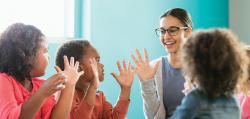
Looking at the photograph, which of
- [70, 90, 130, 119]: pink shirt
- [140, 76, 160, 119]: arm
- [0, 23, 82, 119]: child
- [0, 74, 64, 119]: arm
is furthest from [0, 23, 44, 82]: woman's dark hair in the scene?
[140, 76, 160, 119]: arm

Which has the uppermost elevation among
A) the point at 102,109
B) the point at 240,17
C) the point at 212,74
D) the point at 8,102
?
the point at 240,17

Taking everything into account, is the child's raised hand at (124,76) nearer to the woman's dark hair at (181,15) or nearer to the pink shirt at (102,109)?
the pink shirt at (102,109)

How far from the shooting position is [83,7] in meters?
2.36

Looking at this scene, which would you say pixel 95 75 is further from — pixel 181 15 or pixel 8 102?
pixel 181 15

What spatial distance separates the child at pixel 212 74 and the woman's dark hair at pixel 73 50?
0.64 meters

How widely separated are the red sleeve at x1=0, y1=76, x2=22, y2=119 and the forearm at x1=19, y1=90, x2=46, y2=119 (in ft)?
0.07

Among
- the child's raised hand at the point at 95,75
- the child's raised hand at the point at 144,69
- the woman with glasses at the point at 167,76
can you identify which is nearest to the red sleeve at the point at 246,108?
the woman with glasses at the point at 167,76

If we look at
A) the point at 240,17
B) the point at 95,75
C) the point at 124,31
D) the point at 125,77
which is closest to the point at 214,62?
the point at 95,75

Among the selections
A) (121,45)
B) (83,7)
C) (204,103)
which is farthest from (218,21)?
(204,103)

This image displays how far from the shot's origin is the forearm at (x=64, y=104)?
139 centimetres

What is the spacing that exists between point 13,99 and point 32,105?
106mm

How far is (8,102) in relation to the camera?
4.38ft

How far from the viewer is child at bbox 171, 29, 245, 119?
104cm

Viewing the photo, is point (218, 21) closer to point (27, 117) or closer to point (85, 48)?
point (85, 48)
